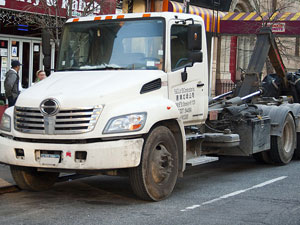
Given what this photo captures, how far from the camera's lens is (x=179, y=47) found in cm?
880

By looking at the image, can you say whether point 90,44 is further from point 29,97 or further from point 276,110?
point 276,110

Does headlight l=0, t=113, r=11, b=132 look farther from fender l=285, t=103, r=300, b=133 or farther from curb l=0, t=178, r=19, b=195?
fender l=285, t=103, r=300, b=133

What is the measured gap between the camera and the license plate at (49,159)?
750 cm

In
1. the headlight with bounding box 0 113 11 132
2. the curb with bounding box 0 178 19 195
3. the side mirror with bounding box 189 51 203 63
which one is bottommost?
the curb with bounding box 0 178 19 195

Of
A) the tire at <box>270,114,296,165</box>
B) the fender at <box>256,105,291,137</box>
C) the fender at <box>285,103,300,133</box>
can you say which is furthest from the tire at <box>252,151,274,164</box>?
the fender at <box>285,103,300,133</box>

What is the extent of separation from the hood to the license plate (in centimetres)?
66

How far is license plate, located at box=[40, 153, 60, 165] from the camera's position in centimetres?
750

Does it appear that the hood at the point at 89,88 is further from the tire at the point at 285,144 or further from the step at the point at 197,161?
the tire at the point at 285,144

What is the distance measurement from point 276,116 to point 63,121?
5.37 metres

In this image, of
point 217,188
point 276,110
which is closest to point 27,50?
point 276,110

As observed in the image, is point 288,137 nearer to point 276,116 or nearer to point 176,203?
point 276,116

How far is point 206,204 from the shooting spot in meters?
7.94

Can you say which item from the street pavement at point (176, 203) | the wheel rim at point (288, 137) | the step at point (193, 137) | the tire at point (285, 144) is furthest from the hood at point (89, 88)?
the wheel rim at point (288, 137)

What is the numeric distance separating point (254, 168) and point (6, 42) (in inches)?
423
